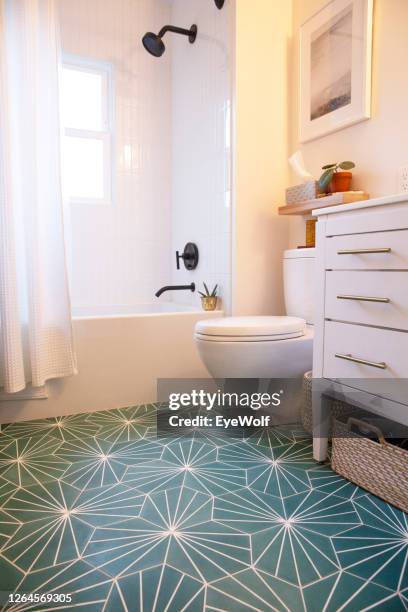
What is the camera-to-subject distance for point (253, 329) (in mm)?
1565

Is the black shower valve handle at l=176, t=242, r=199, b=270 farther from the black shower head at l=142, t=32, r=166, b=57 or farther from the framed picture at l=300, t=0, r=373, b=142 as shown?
the black shower head at l=142, t=32, r=166, b=57

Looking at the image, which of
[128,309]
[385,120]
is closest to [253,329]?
[385,120]

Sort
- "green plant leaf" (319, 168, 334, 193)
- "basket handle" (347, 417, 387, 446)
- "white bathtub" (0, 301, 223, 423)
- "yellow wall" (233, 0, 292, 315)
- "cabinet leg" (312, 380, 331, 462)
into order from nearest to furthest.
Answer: "basket handle" (347, 417, 387, 446) < "cabinet leg" (312, 380, 331, 462) < "green plant leaf" (319, 168, 334, 193) < "white bathtub" (0, 301, 223, 423) < "yellow wall" (233, 0, 292, 315)

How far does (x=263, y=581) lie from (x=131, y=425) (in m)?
1.04

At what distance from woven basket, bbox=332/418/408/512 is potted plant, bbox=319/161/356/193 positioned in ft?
3.26

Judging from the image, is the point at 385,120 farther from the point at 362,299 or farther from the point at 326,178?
the point at 362,299

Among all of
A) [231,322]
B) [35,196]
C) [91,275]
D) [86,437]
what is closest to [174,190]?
[91,275]

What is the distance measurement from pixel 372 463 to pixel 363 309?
448 millimetres

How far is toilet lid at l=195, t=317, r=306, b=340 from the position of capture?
1.57 meters

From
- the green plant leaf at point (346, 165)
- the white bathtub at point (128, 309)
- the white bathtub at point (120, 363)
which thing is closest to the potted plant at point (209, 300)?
the white bathtub at point (120, 363)

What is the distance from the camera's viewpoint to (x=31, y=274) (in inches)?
70.9

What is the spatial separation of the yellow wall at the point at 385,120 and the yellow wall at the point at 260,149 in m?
0.40

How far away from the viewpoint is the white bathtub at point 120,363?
196 centimetres

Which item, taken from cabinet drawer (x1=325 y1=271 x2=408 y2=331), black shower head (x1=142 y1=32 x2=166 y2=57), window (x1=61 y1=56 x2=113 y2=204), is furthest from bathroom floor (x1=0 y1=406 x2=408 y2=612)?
black shower head (x1=142 y1=32 x2=166 y2=57)
